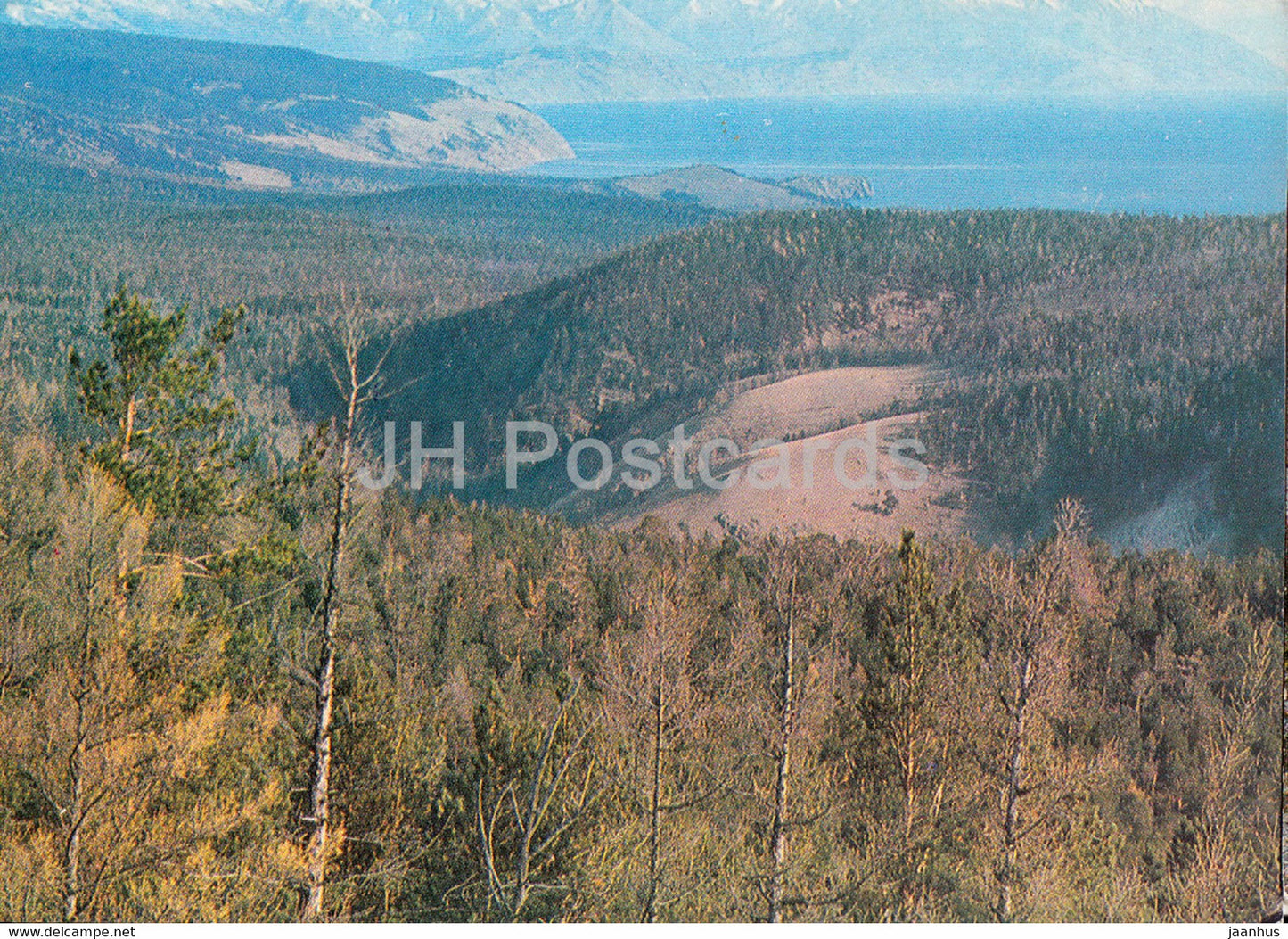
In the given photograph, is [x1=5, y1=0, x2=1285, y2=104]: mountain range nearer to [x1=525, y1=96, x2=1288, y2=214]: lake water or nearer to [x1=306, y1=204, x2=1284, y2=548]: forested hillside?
[x1=525, y1=96, x2=1288, y2=214]: lake water

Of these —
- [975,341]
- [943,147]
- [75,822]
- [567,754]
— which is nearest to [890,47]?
[943,147]

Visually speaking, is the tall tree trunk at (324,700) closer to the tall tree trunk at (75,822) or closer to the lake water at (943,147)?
the tall tree trunk at (75,822)

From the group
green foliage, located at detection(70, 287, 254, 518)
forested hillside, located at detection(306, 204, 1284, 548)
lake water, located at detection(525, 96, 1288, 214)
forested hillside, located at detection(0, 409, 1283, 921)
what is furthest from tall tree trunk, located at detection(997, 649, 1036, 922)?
Result: lake water, located at detection(525, 96, 1288, 214)

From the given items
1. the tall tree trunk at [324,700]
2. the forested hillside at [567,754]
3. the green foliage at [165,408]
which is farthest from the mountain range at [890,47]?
the tall tree trunk at [324,700]

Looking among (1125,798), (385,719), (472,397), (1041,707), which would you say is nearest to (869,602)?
(1125,798)

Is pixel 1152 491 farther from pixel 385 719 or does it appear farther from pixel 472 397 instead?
pixel 385 719

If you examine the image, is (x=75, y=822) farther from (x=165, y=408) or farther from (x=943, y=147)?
(x=943, y=147)
